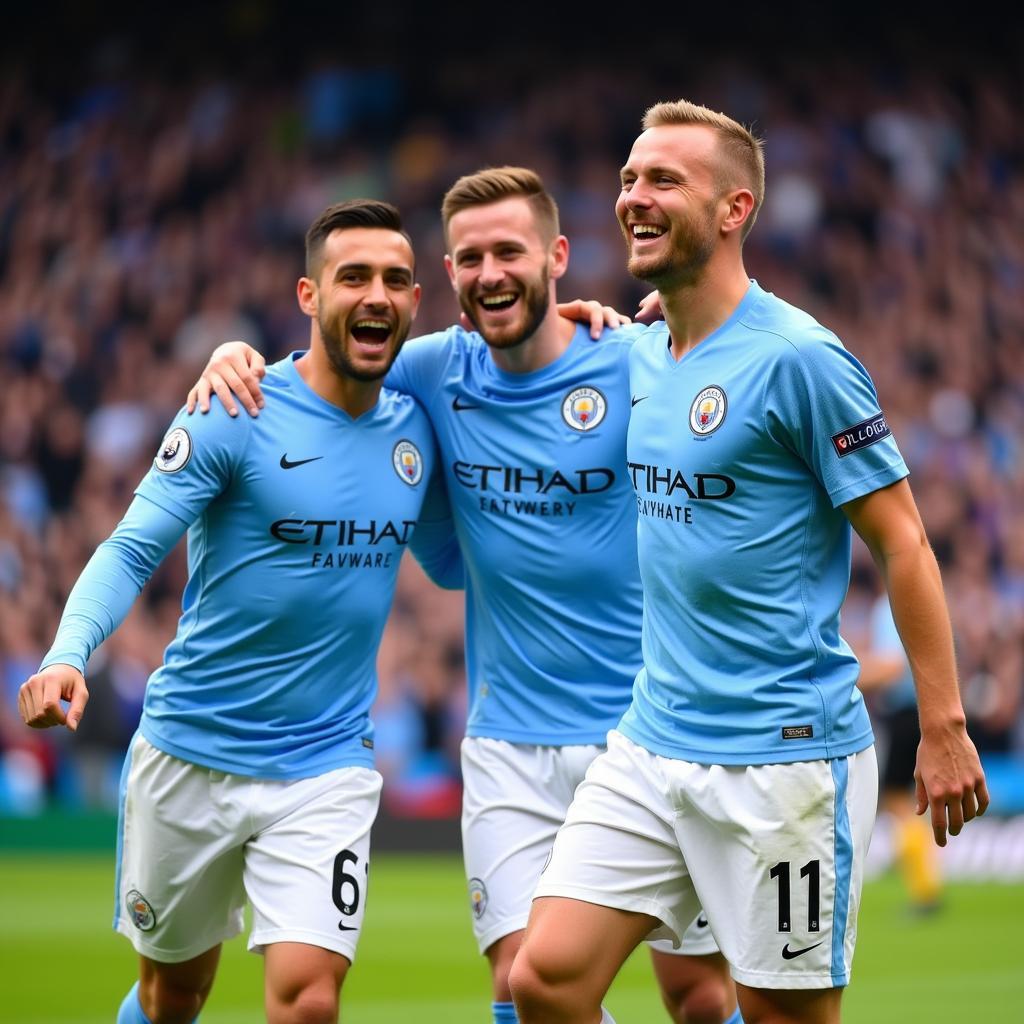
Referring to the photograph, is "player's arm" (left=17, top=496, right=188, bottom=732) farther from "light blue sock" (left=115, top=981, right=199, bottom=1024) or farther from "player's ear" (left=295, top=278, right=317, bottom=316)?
"light blue sock" (left=115, top=981, right=199, bottom=1024)

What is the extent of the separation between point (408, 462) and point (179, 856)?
144 cm

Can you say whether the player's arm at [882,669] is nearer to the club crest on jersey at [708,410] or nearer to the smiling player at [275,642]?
the smiling player at [275,642]

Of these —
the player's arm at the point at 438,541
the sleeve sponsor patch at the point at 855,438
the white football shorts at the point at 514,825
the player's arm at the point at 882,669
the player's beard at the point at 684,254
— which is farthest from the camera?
the player's arm at the point at 882,669

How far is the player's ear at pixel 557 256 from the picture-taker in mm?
5848

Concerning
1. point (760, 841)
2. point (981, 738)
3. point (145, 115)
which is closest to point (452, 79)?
point (145, 115)

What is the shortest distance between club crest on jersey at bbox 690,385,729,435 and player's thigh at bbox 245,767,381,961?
167cm

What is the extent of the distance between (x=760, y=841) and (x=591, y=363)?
77.6 inches

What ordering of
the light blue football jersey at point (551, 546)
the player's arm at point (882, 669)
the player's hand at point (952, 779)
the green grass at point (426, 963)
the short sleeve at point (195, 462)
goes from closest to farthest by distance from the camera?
the player's hand at point (952, 779)
the short sleeve at point (195, 462)
the light blue football jersey at point (551, 546)
the green grass at point (426, 963)
the player's arm at point (882, 669)

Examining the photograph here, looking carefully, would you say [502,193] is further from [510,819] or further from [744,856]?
[744,856]

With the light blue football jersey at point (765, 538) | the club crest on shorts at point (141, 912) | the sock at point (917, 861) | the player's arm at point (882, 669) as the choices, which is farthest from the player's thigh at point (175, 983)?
the sock at point (917, 861)

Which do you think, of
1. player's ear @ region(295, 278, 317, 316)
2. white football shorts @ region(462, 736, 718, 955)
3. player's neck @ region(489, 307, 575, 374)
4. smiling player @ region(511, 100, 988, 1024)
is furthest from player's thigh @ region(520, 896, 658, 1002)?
player's ear @ region(295, 278, 317, 316)

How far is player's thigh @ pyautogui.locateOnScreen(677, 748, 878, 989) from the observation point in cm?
437

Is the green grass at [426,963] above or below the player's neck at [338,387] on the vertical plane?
below

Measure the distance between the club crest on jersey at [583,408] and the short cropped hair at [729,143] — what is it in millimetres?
1084
